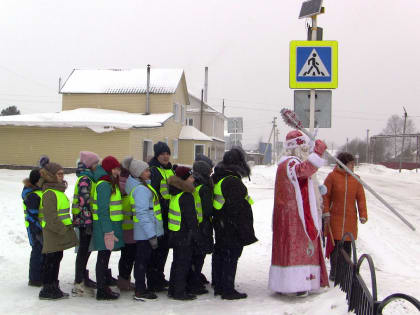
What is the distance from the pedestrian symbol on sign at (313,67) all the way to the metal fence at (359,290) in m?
2.69

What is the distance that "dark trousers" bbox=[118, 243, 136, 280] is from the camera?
19.7 ft

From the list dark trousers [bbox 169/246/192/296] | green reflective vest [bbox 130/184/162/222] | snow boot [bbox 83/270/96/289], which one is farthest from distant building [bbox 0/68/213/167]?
dark trousers [bbox 169/246/192/296]

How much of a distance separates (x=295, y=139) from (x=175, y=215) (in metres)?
1.72

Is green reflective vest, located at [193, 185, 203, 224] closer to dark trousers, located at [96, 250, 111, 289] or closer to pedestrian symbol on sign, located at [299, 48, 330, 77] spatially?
dark trousers, located at [96, 250, 111, 289]

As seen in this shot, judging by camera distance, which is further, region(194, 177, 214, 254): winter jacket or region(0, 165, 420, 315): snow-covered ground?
region(194, 177, 214, 254): winter jacket

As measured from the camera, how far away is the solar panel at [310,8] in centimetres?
699

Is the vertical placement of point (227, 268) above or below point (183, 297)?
above

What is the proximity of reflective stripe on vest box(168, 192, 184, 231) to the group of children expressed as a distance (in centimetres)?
1

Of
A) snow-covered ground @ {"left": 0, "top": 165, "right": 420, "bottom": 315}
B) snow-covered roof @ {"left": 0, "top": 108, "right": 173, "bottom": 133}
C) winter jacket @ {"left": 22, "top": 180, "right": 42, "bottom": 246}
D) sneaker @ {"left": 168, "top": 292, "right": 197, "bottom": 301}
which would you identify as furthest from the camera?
snow-covered roof @ {"left": 0, "top": 108, "right": 173, "bottom": 133}

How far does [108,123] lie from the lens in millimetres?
23078

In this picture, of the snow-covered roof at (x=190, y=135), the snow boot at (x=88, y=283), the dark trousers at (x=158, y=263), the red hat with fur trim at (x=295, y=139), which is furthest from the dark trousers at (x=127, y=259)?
the snow-covered roof at (x=190, y=135)

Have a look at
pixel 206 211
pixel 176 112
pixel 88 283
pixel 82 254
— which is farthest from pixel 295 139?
pixel 176 112

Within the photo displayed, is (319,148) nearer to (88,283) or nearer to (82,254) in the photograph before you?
(82,254)

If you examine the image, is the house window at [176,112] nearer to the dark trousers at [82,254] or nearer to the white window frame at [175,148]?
the white window frame at [175,148]
